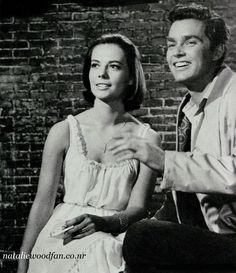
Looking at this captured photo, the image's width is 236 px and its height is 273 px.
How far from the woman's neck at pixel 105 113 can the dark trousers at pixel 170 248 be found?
44 cm

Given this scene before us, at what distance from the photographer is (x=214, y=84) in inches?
42.4

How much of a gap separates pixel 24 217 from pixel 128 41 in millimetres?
650

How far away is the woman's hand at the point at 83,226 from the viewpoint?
3.51ft

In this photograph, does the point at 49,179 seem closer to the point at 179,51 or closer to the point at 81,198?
the point at 81,198

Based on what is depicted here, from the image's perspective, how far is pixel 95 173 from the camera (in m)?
1.16

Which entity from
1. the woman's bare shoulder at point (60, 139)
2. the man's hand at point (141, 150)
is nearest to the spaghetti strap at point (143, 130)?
the woman's bare shoulder at point (60, 139)

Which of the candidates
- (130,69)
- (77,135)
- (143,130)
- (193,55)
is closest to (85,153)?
(77,135)

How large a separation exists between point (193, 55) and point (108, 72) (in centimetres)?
25

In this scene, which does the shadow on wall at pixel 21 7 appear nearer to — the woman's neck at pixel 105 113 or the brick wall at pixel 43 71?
the brick wall at pixel 43 71

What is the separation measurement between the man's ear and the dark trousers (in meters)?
0.51

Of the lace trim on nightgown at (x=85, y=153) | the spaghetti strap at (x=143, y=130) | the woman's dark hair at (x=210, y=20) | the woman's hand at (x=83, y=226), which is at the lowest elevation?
the woman's hand at (x=83, y=226)

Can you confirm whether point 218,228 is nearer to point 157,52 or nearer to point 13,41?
point 157,52

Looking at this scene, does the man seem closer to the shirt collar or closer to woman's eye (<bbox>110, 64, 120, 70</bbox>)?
the shirt collar

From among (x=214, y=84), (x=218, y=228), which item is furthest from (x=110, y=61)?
(x=218, y=228)
